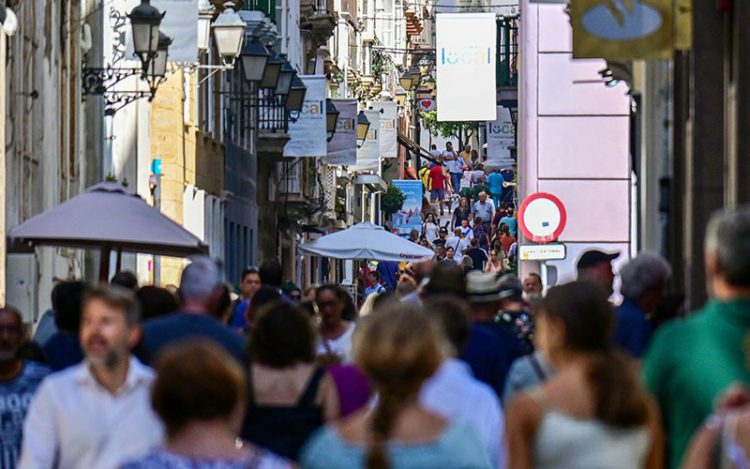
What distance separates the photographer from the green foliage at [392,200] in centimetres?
8231

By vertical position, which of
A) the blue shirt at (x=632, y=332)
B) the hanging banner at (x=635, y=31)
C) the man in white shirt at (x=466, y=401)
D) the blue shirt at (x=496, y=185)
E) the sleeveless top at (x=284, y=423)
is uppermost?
the hanging banner at (x=635, y=31)

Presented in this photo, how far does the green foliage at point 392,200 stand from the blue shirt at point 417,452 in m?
75.4

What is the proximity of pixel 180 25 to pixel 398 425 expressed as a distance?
23673mm

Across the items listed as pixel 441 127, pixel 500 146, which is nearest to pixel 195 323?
pixel 500 146

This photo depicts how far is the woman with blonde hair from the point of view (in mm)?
6516

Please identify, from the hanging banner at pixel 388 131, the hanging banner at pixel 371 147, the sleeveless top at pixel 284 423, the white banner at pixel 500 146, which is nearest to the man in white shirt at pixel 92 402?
the sleeveless top at pixel 284 423

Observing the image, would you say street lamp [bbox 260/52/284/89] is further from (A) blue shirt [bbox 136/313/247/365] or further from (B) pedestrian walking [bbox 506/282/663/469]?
(B) pedestrian walking [bbox 506/282/663/469]

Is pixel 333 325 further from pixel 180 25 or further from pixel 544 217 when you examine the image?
pixel 180 25

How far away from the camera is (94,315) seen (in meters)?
8.58

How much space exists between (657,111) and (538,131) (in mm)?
13147

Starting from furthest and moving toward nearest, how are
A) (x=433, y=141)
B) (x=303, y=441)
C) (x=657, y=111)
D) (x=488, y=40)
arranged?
(x=433, y=141) → (x=488, y=40) → (x=657, y=111) → (x=303, y=441)

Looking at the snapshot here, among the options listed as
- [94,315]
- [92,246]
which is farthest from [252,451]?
[92,246]

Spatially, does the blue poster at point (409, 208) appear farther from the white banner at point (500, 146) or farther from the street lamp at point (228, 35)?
the street lamp at point (228, 35)

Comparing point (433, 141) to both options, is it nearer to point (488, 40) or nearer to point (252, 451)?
point (488, 40)
